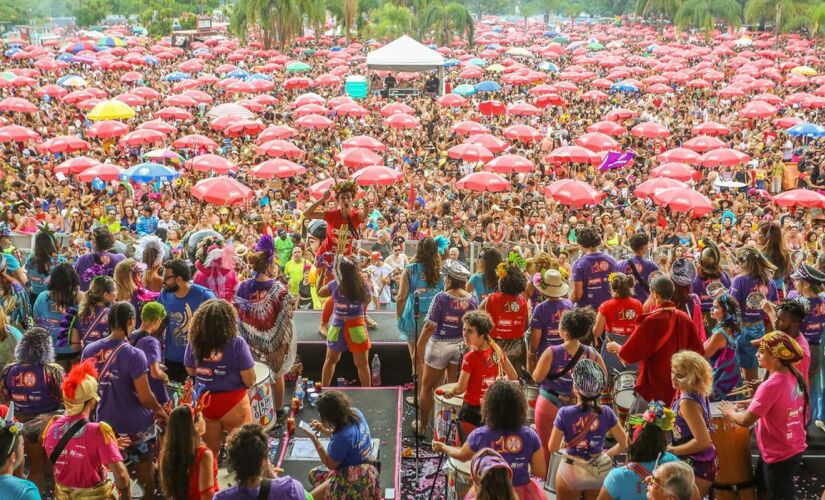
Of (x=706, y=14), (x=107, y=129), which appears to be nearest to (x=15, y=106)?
(x=107, y=129)

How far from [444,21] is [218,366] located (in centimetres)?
4549

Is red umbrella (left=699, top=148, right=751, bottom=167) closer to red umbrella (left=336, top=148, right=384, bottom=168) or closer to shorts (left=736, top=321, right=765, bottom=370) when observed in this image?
red umbrella (left=336, top=148, right=384, bottom=168)

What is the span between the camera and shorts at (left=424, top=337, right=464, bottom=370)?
18.8ft

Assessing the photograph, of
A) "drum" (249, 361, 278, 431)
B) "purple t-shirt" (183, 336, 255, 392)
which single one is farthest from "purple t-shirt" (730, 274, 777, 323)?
"purple t-shirt" (183, 336, 255, 392)

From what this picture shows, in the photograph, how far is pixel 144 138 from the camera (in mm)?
16234

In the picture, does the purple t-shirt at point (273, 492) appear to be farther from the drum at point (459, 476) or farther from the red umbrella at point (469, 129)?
the red umbrella at point (469, 129)

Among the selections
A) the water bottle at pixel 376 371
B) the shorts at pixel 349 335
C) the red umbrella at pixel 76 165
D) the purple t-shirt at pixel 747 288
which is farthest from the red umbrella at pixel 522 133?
the shorts at pixel 349 335

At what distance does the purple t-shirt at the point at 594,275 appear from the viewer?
6465 millimetres

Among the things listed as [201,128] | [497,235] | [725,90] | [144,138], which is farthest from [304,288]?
[725,90]

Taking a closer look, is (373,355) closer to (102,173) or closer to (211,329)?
(211,329)

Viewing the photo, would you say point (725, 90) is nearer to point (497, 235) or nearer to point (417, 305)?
point (497, 235)

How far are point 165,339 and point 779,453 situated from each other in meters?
4.03

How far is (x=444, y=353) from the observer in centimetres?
572

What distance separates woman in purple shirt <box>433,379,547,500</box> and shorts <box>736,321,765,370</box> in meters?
2.58
